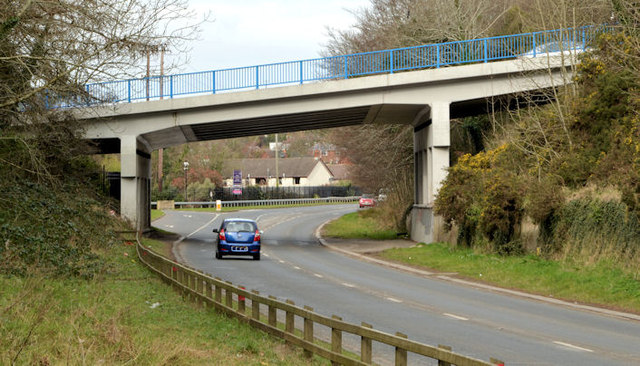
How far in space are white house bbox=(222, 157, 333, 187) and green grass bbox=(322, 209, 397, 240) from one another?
83.6 metres

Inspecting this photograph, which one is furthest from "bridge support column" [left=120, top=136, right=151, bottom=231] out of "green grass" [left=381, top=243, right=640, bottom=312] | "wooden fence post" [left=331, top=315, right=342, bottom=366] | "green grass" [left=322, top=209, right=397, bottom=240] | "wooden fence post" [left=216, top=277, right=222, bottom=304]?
"wooden fence post" [left=331, top=315, right=342, bottom=366]

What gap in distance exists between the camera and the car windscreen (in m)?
30.7

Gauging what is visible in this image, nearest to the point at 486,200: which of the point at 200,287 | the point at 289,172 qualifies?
the point at 200,287

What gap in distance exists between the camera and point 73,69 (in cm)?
1881

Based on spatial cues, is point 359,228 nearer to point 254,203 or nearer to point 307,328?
point 307,328

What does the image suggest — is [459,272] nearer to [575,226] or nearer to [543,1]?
[575,226]

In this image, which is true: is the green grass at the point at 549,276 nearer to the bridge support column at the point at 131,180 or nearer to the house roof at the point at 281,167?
the bridge support column at the point at 131,180

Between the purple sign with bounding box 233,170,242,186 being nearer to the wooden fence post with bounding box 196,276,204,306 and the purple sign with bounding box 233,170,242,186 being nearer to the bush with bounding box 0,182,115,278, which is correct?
the bush with bounding box 0,182,115,278

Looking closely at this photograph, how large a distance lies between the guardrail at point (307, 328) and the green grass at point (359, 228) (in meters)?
26.1

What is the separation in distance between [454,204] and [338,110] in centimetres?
953

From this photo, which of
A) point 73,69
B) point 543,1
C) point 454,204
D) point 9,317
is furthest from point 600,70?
point 9,317

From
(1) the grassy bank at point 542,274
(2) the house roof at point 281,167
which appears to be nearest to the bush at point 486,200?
(1) the grassy bank at point 542,274

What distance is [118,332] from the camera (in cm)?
1048

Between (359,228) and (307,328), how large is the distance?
42.5m
